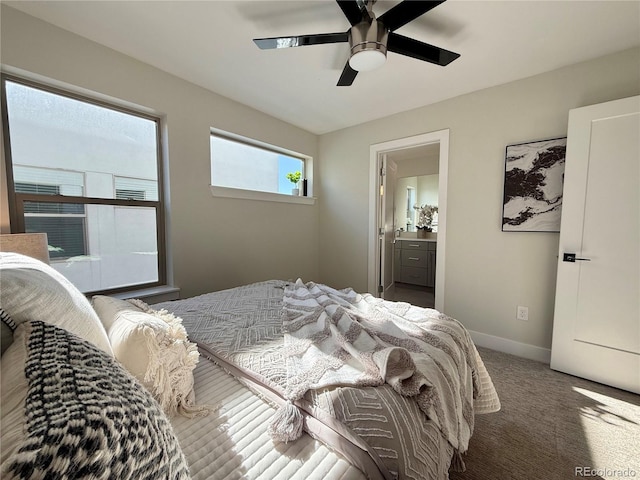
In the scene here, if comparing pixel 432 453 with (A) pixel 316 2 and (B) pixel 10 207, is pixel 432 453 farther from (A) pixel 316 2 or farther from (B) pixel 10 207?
(B) pixel 10 207

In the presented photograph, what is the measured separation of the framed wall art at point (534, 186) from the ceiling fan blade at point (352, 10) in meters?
1.80

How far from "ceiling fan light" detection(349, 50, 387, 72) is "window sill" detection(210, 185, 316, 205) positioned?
1.68m

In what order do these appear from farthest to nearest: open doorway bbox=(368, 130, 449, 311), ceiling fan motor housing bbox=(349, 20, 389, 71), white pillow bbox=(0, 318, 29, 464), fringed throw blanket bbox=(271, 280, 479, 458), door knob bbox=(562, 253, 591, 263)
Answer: open doorway bbox=(368, 130, 449, 311)
door knob bbox=(562, 253, 591, 263)
ceiling fan motor housing bbox=(349, 20, 389, 71)
fringed throw blanket bbox=(271, 280, 479, 458)
white pillow bbox=(0, 318, 29, 464)

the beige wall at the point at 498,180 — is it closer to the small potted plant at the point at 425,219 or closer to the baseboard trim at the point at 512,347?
the baseboard trim at the point at 512,347

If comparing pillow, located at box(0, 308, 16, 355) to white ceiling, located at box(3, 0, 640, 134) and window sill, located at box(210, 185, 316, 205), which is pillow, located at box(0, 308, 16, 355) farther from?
window sill, located at box(210, 185, 316, 205)

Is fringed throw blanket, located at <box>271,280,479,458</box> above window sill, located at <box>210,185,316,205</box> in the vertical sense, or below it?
below

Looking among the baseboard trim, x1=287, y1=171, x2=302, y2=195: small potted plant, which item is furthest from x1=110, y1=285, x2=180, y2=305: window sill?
the baseboard trim

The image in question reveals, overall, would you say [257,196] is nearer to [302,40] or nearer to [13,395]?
[302,40]

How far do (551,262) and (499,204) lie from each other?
64 centimetres

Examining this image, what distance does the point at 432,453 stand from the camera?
→ 2.46ft

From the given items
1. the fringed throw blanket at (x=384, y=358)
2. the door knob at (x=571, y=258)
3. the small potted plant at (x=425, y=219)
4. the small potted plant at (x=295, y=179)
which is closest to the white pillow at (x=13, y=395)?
the fringed throw blanket at (x=384, y=358)

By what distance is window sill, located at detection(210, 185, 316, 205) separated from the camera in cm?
259

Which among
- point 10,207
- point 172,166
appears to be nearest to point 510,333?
point 172,166

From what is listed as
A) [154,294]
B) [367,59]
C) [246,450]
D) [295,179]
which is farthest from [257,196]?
[246,450]
